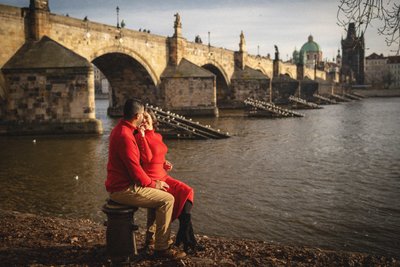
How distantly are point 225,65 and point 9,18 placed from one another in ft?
94.5

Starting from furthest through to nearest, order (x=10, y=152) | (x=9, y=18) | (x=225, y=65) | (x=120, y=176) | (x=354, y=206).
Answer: (x=225, y=65)
(x=9, y=18)
(x=10, y=152)
(x=354, y=206)
(x=120, y=176)

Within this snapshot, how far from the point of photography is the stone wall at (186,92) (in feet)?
105

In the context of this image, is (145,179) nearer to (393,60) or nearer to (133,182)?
(133,182)

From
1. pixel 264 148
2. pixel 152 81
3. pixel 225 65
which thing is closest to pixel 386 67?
pixel 225 65

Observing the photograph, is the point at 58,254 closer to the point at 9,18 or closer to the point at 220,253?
the point at 220,253

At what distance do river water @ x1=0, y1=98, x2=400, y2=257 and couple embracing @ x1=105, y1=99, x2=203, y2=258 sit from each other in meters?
1.87

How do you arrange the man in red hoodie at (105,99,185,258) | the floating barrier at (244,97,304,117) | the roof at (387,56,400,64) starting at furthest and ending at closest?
the roof at (387,56,400,64), the floating barrier at (244,97,304,117), the man in red hoodie at (105,99,185,258)

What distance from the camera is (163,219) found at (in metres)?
4.25

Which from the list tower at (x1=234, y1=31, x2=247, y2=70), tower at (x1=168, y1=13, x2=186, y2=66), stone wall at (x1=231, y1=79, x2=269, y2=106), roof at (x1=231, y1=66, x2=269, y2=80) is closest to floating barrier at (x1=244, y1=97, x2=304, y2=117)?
tower at (x1=168, y1=13, x2=186, y2=66)

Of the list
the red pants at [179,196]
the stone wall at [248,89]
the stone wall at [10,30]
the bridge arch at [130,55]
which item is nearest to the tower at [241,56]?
the stone wall at [248,89]

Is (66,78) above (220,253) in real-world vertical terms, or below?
above

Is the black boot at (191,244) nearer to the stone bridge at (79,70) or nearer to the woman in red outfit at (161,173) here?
the woman in red outfit at (161,173)

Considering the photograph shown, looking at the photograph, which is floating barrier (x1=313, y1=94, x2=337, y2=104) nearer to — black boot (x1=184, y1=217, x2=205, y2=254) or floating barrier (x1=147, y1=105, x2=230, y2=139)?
floating barrier (x1=147, y1=105, x2=230, y2=139)

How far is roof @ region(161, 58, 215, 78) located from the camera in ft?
105
